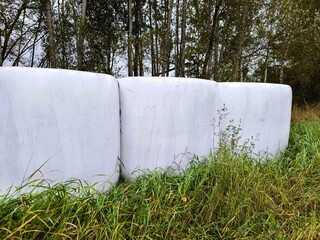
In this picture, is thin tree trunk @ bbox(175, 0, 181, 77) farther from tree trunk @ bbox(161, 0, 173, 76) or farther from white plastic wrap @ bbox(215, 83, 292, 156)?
white plastic wrap @ bbox(215, 83, 292, 156)

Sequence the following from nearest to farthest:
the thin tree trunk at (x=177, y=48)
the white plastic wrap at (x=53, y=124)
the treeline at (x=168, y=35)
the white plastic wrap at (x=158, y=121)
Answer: the white plastic wrap at (x=53, y=124) < the white plastic wrap at (x=158, y=121) < the treeline at (x=168, y=35) < the thin tree trunk at (x=177, y=48)

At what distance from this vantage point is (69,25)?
679cm

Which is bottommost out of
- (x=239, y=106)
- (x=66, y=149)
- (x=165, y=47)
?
(x=66, y=149)

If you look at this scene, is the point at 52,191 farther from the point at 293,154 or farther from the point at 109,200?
the point at 293,154

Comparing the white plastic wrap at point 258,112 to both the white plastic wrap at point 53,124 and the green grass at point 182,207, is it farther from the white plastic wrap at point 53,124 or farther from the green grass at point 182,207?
the white plastic wrap at point 53,124

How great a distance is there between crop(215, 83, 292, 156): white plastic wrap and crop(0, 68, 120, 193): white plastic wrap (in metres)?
1.23

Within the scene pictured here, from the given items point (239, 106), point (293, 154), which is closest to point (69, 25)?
point (239, 106)

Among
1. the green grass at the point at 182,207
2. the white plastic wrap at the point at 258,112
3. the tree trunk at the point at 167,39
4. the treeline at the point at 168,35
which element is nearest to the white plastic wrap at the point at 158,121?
the green grass at the point at 182,207

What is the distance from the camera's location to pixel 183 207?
1.68 metres

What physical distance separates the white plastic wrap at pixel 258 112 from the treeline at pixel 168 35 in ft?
14.3

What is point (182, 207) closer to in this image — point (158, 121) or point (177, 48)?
point (158, 121)

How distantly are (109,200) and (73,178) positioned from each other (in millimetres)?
304

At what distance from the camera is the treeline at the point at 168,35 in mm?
6898

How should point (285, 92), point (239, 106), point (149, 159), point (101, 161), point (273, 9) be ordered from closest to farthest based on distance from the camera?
1. point (101, 161)
2. point (149, 159)
3. point (239, 106)
4. point (285, 92)
5. point (273, 9)
